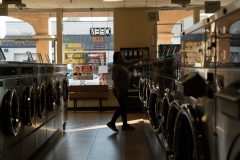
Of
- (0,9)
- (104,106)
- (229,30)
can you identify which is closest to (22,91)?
(229,30)

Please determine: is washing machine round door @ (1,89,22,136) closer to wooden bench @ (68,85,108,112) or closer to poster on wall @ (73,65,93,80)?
Result: wooden bench @ (68,85,108,112)

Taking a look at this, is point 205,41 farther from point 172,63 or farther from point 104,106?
point 104,106

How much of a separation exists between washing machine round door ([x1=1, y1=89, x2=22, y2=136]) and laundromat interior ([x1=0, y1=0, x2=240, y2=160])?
0.01m

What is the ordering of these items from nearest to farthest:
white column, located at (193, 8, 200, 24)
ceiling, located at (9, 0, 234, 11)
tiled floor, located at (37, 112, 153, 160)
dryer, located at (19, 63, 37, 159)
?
dryer, located at (19, 63, 37, 159) < tiled floor, located at (37, 112, 153, 160) < ceiling, located at (9, 0, 234, 11) < white column, located at (193, 8, 200, 24)

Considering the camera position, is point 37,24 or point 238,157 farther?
point 37,24

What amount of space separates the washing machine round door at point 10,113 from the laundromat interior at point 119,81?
1cm

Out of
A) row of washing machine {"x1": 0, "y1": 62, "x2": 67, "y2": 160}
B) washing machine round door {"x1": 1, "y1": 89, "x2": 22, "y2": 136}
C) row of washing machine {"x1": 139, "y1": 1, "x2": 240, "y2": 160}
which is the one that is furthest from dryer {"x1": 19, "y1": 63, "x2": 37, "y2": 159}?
row of washing machine {"x1": 139, "y1": 1, "x2": 240, "y2": 160}

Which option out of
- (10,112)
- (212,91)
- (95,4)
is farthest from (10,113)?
(95,4)

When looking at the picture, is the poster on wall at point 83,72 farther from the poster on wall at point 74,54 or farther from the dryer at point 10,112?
the dryer at point 10,112

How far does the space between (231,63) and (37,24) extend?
10.7m

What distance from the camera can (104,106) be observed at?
11.5 meters

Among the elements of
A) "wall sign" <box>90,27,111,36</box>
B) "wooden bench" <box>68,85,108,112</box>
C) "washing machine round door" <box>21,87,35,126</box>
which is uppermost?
"wall sign" <box>90,27,111,36</box>

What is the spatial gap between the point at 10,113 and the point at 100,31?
27.2 ft

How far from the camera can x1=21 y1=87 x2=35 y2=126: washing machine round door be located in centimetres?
452
